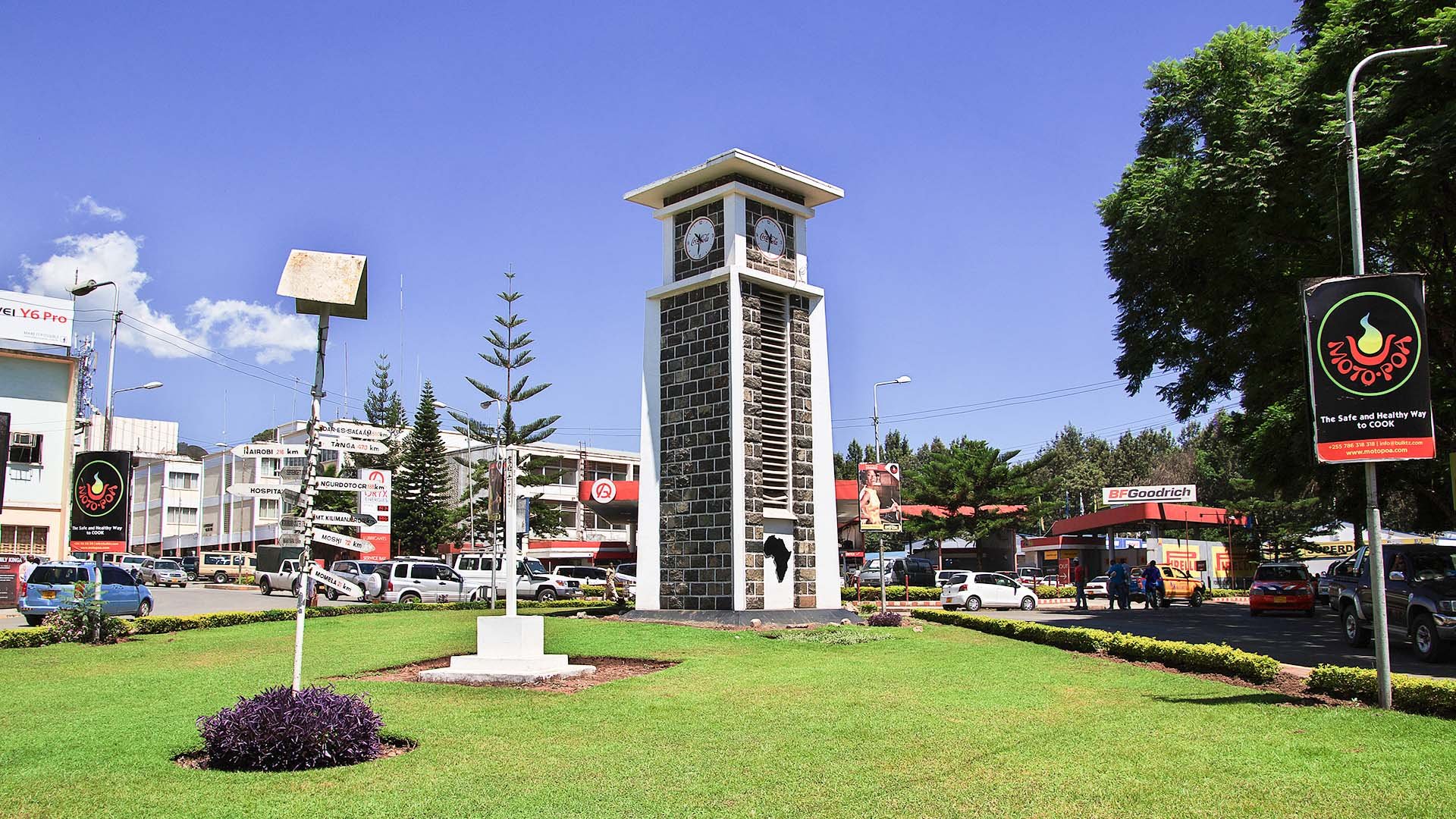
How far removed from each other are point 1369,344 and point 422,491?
48.1 meters

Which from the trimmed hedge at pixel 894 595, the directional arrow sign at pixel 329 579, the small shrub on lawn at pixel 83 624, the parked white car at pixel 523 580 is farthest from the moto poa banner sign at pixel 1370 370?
the parked white car at pixel 523 580

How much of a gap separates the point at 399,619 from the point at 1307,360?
1907cm

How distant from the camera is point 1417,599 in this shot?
14.6 metres

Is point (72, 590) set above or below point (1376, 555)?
below

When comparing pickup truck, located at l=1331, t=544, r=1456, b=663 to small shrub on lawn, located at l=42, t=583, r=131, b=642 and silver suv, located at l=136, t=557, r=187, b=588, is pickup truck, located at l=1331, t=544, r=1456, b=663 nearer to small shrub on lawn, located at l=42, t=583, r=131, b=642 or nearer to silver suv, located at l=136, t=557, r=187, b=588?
small shrub on lawn, located at l=42, t=583, r=131, b=642

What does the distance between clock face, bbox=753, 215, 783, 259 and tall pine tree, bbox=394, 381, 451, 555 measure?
32629 millimetres

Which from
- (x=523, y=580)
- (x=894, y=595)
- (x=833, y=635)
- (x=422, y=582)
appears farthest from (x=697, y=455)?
(x=894, y=595)

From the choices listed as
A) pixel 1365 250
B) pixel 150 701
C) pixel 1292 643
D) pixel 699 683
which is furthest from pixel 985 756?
pixel 1365 250

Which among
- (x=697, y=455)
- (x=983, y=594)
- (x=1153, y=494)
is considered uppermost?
(x=697, y=455)

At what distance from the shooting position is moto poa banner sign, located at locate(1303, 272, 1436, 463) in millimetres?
9578

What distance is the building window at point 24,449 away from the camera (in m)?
41.5

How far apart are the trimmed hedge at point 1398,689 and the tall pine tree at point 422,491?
46221 mm

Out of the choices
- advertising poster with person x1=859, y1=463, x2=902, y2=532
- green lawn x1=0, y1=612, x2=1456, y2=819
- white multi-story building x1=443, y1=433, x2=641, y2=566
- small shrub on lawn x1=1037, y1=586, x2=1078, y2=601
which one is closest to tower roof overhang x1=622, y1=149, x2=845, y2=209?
advertising poster with person x1=859, y1=463, x2=902, y2=532

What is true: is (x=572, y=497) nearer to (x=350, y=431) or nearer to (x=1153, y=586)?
(x=1153, y=586)
